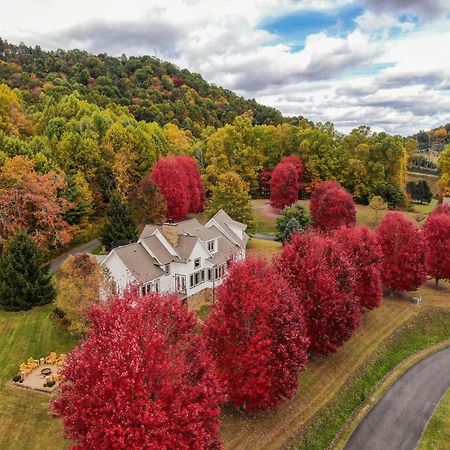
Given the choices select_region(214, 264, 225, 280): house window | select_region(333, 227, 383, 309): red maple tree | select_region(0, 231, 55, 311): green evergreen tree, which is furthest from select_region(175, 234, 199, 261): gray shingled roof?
select_region(333, 227, 383, 309): red maple tree

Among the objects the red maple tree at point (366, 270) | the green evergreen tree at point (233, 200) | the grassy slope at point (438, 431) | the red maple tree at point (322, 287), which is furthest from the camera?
the green evergreen tree at point (233, 200)

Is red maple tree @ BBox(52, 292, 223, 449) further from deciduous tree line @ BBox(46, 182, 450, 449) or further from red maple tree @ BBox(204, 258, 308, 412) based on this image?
red maple tree @ BBox(204, 258, 308, 412)

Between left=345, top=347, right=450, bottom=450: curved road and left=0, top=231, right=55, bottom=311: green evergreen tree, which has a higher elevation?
left=0, top=231, right=55, bottom=311: green evergreen tree

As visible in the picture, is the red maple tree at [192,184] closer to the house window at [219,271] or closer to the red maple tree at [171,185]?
the red maple tree at [171,185]

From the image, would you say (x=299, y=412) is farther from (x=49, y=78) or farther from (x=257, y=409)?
(x=49, y=78)

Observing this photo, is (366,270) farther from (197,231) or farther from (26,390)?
(26,390)

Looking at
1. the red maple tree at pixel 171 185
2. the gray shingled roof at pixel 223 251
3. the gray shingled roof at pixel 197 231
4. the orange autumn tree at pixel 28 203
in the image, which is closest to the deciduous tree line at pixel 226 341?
the gray shingled roof at pixel 223 251

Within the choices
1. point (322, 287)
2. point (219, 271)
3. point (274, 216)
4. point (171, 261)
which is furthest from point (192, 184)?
point (322, 287)
